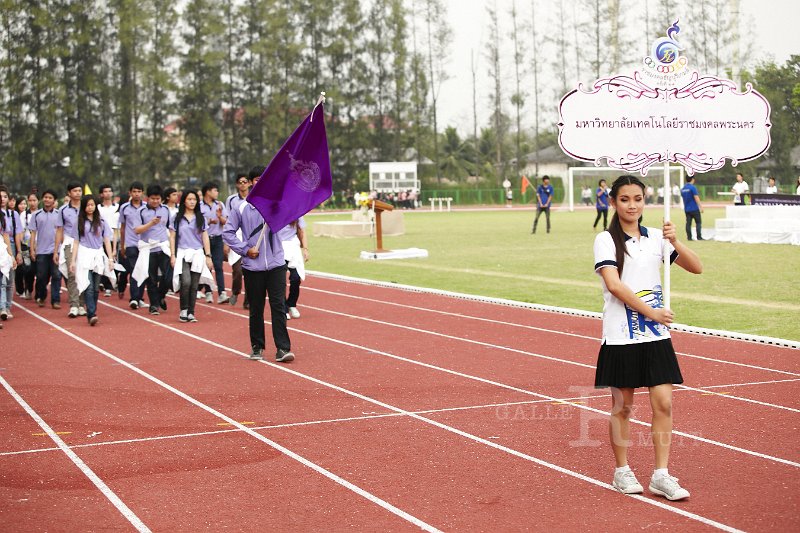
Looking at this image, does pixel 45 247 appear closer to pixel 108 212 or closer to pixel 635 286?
pixel 108 212

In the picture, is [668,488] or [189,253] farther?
[189,253]

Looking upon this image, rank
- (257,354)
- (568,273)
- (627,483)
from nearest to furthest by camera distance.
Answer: (627,483) → (257,354) → (568,273)

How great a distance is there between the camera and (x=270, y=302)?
11.2 meters

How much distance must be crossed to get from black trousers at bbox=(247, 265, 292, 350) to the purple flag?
0.52 metres

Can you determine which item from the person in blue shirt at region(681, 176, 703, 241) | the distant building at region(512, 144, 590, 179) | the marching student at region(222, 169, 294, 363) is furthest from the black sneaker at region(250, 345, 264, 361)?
the distant building at region(512, 144, 590, 179)

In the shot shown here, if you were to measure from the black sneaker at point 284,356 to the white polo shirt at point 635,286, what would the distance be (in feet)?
17.1

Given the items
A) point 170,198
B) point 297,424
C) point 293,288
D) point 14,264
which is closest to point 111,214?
point 170,198

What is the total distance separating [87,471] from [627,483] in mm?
3211

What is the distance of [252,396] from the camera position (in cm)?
911

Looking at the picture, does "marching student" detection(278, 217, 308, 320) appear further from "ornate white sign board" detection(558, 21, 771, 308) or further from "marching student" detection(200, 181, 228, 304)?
"ornate white sign board" detection(558, 21, 771, 308)

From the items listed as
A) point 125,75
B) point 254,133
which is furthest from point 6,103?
point 254,133

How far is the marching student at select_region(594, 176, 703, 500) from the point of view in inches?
234

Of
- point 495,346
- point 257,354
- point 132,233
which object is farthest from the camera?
point 132,233

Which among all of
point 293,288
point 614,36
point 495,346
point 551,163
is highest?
point 614,36
